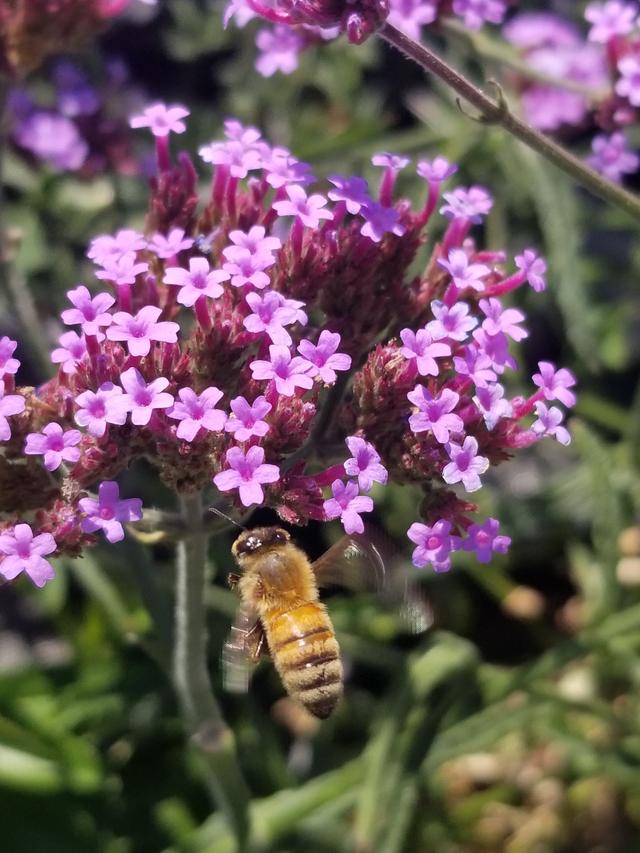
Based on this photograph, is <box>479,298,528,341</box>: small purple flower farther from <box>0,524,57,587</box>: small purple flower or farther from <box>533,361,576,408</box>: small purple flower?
<box>0,524,57,587</box>: small purple flower

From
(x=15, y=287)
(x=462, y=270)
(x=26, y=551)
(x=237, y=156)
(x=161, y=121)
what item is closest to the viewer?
(x=26, y=551)

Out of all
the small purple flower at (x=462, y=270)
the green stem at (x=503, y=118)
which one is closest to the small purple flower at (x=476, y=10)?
the green stem at (x=503, y=118)

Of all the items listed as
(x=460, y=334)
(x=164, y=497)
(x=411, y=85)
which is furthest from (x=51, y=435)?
(x=411, y=85)

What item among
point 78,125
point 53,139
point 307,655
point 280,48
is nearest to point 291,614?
point 307,655

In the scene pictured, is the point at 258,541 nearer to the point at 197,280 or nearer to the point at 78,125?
the point at 197,280

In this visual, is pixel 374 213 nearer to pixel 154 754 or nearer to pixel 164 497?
pixel 164 497

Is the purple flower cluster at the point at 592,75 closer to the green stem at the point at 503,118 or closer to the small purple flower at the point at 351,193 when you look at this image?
the green stem at the point at 503,118

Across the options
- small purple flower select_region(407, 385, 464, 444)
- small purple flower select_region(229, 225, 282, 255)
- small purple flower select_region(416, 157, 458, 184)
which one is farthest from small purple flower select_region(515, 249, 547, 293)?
small purple flower select_region(229, 225, 282, 255)
